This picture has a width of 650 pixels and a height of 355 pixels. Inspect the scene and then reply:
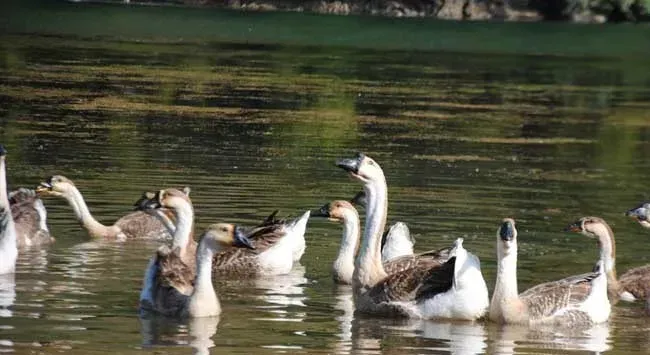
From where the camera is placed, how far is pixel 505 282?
48.2 feet

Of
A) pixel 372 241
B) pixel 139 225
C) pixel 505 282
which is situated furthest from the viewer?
pixel 139 225

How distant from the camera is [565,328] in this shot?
591 inches

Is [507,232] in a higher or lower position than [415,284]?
higher

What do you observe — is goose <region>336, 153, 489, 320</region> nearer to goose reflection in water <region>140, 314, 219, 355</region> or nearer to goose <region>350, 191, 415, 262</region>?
goose reflection in water <region>140, 314, 219, 355</region>

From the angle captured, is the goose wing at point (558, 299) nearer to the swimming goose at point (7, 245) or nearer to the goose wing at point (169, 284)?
the goose wing at point (169, 284)

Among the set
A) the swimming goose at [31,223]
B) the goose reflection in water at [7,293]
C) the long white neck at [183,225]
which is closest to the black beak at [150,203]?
the long white neck at [183,225]

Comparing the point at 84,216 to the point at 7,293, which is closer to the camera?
the point at 7,293

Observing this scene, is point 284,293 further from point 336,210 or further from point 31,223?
point 31,223

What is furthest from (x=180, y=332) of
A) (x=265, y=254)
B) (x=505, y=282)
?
(x=265, y=254)

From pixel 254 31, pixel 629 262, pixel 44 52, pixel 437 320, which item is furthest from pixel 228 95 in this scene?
pixel 254 31

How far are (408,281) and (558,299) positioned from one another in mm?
1195

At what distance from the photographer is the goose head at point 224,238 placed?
14234 mm

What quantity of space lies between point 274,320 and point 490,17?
2904 inches

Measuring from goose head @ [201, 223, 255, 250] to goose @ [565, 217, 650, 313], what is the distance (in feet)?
13.1
